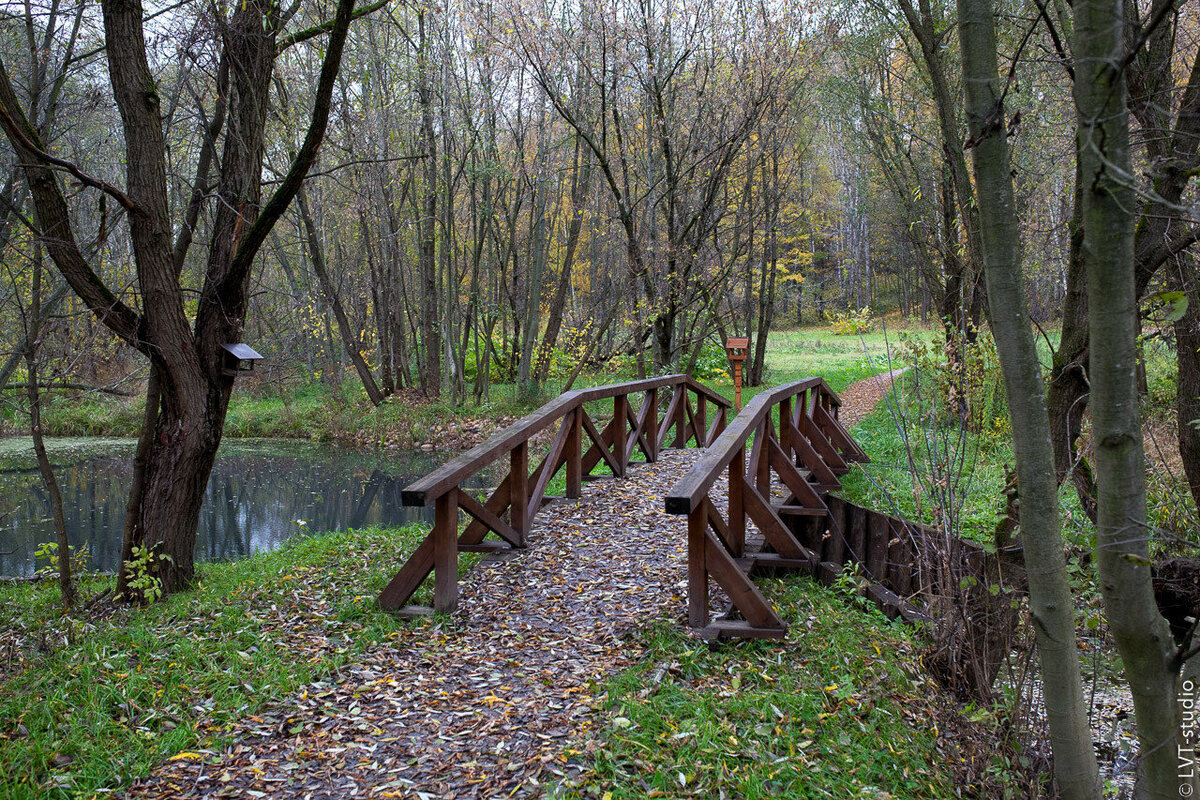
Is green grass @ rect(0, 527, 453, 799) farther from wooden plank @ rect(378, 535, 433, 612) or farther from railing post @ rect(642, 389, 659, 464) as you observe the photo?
railing post @ rect(642, 389, 659, 464)

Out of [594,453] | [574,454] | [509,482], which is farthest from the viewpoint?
[594,453]

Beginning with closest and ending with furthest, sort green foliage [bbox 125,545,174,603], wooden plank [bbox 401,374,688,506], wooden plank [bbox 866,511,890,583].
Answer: wooden plank [bbox 401,374,688,506]
green foliage [bbox 125,545,174,603]
wooden plank [bbox 866,511,890,583]

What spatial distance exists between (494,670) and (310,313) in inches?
800

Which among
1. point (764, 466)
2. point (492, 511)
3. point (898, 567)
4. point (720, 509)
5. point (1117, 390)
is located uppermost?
point (1117, 390)

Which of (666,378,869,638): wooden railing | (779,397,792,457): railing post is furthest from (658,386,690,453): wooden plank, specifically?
(779,397,792,457): railing post

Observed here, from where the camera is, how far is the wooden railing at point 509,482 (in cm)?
497

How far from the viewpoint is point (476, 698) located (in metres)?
4.00

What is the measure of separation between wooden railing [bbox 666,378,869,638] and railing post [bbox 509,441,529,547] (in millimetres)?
1476

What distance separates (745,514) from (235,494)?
11.5 meters

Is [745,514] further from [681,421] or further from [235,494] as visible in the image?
[235,494]

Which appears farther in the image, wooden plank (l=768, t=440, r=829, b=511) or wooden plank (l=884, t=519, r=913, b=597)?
wooden plank (l=768, t=440, r=829, b=511)

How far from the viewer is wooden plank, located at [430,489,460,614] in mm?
4953

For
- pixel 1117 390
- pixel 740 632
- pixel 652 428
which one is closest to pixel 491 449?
pixel 740 632

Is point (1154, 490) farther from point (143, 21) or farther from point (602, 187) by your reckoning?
point (602, 187)
